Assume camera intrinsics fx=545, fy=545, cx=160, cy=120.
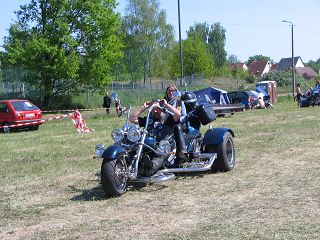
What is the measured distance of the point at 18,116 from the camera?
76.3 ft

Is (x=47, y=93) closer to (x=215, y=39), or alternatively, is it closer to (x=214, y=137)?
(x=214, y=137)

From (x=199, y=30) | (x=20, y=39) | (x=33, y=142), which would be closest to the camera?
(x=33, y=142)

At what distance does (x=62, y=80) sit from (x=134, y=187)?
30.2 metres

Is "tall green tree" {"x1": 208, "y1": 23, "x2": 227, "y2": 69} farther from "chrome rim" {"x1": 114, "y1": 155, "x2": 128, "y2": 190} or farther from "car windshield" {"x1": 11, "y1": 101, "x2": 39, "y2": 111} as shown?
"chrome rim" {"x1": 114, "y1": 155, "x2": 128, "y2": 190}

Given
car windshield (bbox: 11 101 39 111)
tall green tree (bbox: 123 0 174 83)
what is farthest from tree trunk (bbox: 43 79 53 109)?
tall green tree (bbox: 123 0 174 83)

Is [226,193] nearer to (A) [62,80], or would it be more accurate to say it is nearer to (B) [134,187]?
(B) [134,187]

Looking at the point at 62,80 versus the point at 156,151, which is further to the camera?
the point at 62,80

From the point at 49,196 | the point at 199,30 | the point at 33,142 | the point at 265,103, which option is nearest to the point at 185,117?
the point at 49,196

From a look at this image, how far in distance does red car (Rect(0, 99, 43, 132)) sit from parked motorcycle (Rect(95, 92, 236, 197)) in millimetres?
14892

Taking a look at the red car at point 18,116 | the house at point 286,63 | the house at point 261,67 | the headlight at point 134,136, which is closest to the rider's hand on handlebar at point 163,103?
the headlight at point 134,136

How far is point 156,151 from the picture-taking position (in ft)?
26.9

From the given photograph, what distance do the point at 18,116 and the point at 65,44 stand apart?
13.8 meters

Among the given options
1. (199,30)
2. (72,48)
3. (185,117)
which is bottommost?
(185,117)

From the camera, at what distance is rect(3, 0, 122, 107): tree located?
34812 millimetres
